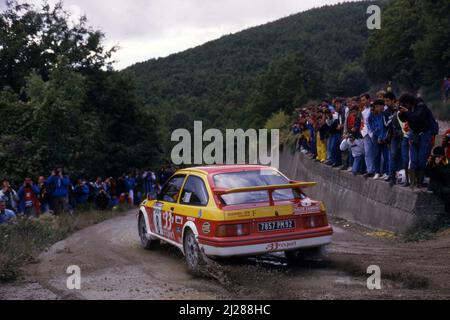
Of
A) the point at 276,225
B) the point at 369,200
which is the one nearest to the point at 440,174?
the point at 369,200

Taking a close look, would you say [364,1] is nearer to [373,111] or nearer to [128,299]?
[373,111]

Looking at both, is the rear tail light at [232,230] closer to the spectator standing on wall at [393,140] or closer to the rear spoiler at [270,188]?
the rear spoiler at [270,188]

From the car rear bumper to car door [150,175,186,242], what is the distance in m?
1.53

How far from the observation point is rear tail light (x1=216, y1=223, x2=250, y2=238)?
819 centimetres

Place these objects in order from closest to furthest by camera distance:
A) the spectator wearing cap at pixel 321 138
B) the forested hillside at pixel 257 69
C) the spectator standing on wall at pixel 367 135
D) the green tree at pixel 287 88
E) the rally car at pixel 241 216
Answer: the rally car at pixel 241 216, the spectator standing on wall at pixel 367 135, the spectator wearing cap at pixel 321 138, the green tree at pixel 287 88, the forested hillside at pixel 257 69

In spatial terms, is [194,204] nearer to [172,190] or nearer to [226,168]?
[226,168]

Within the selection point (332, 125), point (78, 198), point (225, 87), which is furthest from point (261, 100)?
point (332, 125)

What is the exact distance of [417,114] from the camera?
423 inches

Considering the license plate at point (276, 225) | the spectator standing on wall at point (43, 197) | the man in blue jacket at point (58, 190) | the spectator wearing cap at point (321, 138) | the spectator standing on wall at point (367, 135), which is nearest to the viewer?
the license plate at point (276, 225)

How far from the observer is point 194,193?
370 inches

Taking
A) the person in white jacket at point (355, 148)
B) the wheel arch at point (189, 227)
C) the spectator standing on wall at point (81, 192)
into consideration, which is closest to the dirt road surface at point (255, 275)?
the wheel arch at point (189, 227)

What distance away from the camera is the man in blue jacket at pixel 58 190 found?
1958 cm

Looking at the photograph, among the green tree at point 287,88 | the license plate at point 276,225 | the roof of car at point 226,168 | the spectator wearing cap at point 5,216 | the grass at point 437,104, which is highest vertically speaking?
the green tree at point 287,88

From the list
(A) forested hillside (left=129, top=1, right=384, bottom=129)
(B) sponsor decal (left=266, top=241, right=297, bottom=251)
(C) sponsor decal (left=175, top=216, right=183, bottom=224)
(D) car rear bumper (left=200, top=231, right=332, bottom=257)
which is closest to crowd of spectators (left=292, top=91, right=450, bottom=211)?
(D) car rear bumper (left=200, top=231, right=332, bottom=257)
